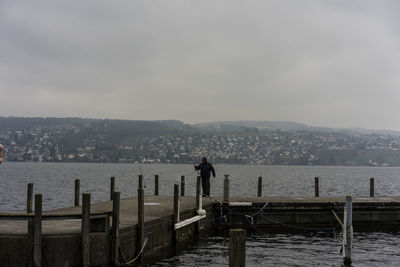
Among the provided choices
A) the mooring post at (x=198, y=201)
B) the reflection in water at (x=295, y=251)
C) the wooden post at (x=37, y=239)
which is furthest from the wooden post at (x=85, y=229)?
the mooring post at (x=198, y=201)

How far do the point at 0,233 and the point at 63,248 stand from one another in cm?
155

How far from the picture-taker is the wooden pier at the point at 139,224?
1175cm

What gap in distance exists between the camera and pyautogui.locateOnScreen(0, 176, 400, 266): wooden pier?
11.8m

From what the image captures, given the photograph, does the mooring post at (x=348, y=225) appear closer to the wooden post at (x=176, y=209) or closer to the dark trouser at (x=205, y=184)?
the wooden post at (x=176, y=209)

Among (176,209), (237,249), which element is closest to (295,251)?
(176,209)

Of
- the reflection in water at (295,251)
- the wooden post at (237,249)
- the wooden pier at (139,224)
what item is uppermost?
the wooden post at (237,249)

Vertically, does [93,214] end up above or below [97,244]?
above

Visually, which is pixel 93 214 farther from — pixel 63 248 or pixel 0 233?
pixel 0 233

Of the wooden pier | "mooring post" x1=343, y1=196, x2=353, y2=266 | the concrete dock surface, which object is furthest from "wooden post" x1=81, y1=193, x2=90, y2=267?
"mooring post" x1=343, y1=196, x2=353, y2=266

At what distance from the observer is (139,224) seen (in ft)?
48.7

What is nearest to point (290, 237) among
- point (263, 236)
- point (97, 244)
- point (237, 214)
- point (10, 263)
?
point (263, 236)

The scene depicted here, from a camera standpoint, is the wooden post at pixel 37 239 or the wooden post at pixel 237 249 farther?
the wooden post at pixel 37 239

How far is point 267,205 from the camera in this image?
76.3 feet

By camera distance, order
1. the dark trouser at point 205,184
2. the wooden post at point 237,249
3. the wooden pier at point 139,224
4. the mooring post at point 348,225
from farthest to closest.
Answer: the dark trouser at point 205,184
the mooring post at point 348,225
the wooden pier at point 139,224
the wooden post at point 237,249
